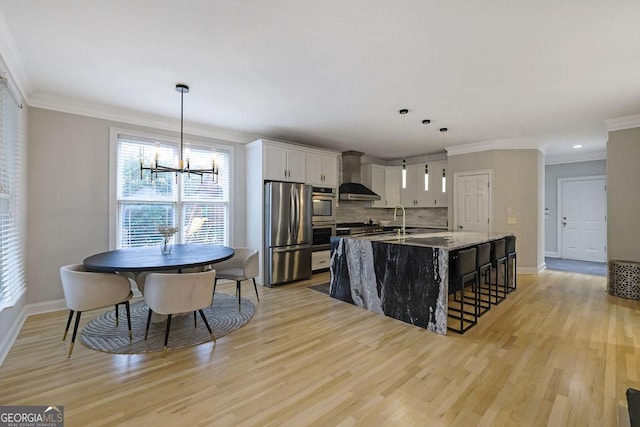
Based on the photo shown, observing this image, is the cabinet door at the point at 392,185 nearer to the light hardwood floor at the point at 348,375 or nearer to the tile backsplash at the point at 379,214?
the tile backsplash at the point at 379,214

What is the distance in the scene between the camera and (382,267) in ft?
11.4

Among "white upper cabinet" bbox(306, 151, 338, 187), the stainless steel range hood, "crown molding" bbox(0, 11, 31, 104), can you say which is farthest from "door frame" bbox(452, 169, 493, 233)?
"crown molding" bbox(0, 11, 31, 104)

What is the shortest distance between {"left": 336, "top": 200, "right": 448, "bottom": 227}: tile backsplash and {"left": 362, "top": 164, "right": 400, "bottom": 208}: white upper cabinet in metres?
0.34

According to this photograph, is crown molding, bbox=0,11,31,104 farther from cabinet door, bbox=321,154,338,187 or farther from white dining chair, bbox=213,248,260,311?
cabinet door, bbox=321,154,338,187

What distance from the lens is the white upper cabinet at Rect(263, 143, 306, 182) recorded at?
4.75 metres

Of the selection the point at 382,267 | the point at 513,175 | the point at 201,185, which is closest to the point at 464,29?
the point at 382,267

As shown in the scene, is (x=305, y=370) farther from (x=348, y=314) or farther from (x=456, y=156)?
(x=456, y=156)

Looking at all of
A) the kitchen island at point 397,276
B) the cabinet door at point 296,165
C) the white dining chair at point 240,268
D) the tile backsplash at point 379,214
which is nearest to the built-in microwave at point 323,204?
the cabinet door at point 296,165

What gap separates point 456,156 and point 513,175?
1.09 metres

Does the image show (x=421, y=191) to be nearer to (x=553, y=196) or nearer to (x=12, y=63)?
(x=553, y=196)

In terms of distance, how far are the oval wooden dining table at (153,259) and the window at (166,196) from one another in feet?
1.26

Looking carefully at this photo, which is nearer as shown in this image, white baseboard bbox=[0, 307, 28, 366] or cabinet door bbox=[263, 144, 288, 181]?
white baseboard bbox=[0, 307, 28, 366]

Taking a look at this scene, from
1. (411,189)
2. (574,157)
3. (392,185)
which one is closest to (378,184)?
(392,185)

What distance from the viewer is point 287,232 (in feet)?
15.9
